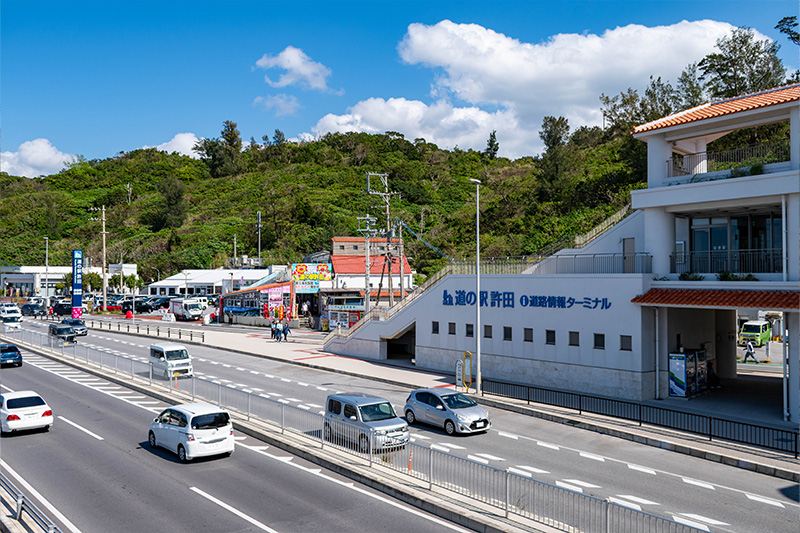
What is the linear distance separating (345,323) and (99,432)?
106 feet

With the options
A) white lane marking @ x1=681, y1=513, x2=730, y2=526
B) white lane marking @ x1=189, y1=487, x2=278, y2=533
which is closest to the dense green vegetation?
white lane marking @ x1=681, y1=513, x2=730, y2=526

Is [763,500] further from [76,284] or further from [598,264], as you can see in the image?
[76,284]

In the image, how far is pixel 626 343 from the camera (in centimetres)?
2656

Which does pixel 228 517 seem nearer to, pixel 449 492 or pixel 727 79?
pixel 449 492

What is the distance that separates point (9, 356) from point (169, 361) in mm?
13172

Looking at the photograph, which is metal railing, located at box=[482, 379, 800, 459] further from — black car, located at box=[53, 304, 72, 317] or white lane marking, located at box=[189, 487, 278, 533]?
black car, located at box=[53, 304, 72, 317]

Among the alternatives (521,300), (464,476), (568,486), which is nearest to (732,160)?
(521,300)

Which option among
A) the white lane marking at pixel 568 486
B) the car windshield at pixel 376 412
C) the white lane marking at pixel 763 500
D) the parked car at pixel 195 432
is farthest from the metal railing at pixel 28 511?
the white lane marking at pixel 763 500

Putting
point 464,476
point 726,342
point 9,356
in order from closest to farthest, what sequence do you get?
point 464,476, point 726,342, point 9,356

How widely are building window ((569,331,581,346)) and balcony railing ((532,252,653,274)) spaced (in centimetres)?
351

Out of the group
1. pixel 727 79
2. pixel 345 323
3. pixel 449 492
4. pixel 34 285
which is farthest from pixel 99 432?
pixel 34 285

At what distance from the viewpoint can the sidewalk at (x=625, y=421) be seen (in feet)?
58.5

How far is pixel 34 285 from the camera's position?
107625mm

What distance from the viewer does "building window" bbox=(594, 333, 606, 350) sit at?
2754cm
